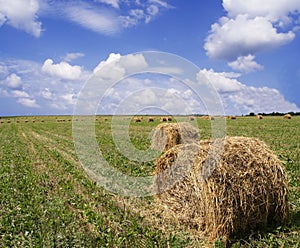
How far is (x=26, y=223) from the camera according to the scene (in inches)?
268

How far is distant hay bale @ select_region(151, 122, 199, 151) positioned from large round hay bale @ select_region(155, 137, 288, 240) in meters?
9.40

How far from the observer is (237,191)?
6070 millimetres

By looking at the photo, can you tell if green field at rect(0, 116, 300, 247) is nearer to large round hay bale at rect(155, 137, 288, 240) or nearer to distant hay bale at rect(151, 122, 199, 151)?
large round hay bale at rect(155, 137, 288, 240)

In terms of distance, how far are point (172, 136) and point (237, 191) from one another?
10439mm

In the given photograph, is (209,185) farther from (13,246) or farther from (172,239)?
(13,246)

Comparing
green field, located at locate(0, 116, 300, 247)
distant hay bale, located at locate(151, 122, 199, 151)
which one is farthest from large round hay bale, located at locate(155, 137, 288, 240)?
distant hay bale, located at locate(151, 122, 199, 151)

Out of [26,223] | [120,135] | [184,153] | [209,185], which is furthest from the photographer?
[120,135]

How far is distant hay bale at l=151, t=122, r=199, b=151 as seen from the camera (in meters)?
16.5

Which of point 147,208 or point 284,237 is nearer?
point 284,237

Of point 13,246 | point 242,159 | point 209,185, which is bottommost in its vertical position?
point 13,246

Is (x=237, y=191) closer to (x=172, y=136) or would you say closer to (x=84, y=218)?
(x=84, y=218)

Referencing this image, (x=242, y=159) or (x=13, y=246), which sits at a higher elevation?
(x=242, y=159)

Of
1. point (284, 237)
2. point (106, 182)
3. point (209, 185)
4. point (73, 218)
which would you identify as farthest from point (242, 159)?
point (106, 182)

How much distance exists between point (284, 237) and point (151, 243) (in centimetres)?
224
